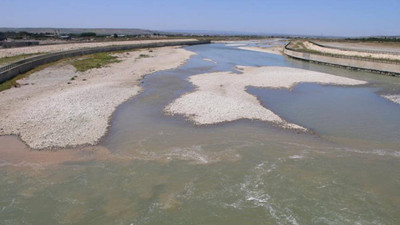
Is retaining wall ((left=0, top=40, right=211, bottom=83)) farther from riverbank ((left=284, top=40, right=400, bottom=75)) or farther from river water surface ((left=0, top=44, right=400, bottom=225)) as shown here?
riverbank ((left=284, top=40, right=400, bottom=75))

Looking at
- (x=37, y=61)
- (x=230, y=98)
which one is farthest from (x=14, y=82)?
(x=230, y=98)

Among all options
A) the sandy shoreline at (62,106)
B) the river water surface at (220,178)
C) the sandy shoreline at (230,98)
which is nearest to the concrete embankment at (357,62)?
the sandy shoreline at (230,98)

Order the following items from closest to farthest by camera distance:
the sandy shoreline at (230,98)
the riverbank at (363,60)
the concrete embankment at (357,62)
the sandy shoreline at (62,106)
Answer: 1. the sandy shoreline at (62,106)
2. the sandy shoreline at (230,98)
3. the concrete embankment at (357,62)
4. the riverbank at (363,60)

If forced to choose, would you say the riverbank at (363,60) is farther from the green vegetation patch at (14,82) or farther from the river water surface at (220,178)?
the green vegetation patch at (14,82)

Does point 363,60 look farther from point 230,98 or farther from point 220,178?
point 220,178

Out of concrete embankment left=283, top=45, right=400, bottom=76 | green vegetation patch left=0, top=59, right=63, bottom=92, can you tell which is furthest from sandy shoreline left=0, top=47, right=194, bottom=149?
concrete embankment left=283, top=45, right=400, bottom=76

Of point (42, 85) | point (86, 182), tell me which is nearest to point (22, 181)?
point (86, 182)
